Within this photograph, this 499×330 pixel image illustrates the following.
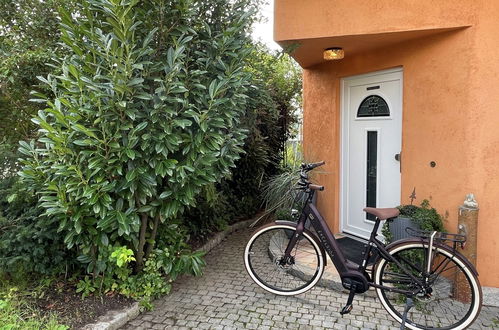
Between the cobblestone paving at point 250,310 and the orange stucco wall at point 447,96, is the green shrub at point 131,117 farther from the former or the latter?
the orange stucco wall at point 447,96

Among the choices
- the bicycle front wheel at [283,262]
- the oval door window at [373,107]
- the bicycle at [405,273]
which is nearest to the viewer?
the bicycle at [405,273]

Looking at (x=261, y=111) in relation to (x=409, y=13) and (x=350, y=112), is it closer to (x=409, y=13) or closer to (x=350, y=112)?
(x=350, y=112)

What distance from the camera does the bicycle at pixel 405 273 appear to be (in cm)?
288

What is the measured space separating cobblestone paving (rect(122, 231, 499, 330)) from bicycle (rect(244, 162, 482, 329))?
14 centimetres

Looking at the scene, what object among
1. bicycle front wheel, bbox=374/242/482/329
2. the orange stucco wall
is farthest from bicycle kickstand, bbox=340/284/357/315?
the orange stucco wall

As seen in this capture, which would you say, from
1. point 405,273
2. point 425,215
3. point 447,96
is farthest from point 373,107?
point 405,273

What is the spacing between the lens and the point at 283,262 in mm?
3613

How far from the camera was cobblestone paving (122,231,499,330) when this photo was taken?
3.11 m

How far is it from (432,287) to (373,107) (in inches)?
96.9

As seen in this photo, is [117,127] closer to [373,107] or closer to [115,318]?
[115,318]

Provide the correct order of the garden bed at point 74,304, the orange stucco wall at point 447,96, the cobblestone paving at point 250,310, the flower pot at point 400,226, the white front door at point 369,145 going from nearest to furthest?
the garden bed at point 74,304 → the cobblestone paving at point 250,310 → the orange stucco wall at point 447,96 → the flower pot at point 400,226 → the white front door at point 369,145

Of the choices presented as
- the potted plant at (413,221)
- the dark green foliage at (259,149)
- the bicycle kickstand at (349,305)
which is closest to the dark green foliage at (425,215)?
the potted plant at (413,221)

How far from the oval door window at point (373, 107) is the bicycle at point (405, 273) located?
177cm

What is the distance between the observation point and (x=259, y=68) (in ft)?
14.9
